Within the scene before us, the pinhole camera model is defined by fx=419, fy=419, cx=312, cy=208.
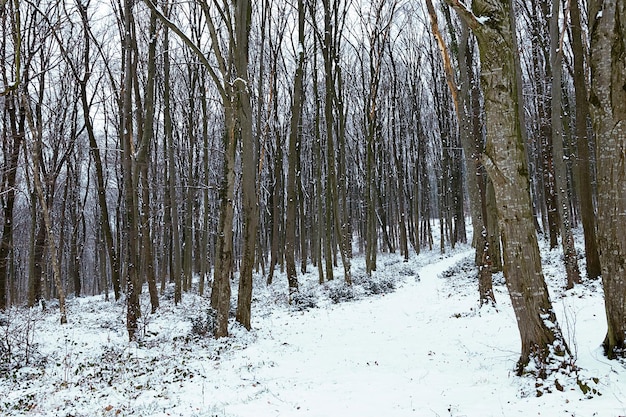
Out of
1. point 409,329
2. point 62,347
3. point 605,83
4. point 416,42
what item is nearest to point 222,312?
point 62,347

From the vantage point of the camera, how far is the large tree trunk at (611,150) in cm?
472

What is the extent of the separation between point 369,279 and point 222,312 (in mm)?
8776

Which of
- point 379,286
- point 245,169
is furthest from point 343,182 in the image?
point 245,169

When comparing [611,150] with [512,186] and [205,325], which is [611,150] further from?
[205,325]

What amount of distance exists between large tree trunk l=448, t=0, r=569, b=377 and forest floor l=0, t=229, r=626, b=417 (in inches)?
16.0

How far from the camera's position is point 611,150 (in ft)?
15.8

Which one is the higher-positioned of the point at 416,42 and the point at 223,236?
the point at 416,42

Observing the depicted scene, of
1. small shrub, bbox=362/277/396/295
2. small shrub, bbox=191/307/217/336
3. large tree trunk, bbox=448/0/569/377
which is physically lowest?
small shrub, bbox=362/277/396/295

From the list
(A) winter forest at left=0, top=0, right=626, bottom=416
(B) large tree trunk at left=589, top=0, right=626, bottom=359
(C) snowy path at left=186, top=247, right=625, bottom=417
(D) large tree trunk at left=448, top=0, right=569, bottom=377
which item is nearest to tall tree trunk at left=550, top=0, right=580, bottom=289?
(A) winter forest at left=0, top=0, right=626, bottom=416

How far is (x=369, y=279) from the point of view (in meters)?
16.8

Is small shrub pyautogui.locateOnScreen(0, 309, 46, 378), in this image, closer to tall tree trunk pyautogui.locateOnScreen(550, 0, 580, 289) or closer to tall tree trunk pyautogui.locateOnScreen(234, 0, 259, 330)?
tall tree trunk pyautogui.locateOnScreen(234, 0, 259, 330)

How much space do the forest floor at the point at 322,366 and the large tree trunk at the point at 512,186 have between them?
406 mm

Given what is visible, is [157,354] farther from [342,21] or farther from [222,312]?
[342,21]

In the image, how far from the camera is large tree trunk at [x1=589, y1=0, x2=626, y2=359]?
472cm
